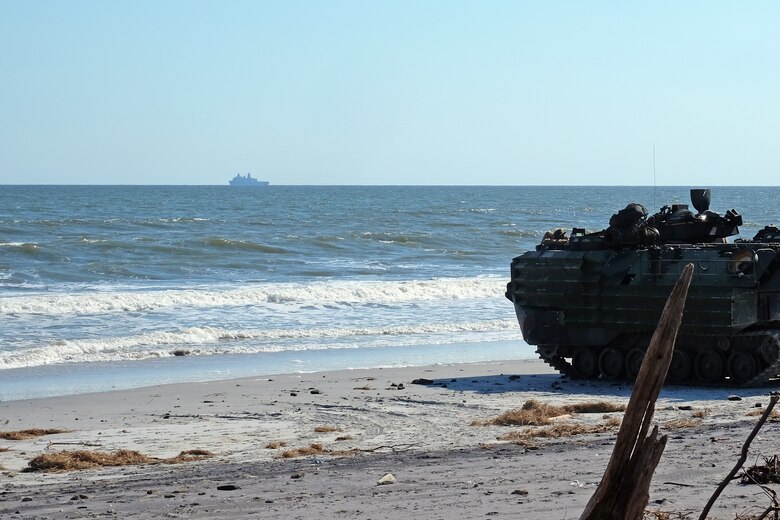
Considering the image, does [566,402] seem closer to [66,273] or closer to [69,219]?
[66,273]

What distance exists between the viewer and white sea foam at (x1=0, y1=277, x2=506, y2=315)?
25.8 meters

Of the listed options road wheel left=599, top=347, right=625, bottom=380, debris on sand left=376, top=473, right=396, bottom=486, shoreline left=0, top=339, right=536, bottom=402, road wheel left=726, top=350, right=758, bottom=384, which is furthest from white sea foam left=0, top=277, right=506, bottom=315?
debris on sand left=376, top=473, right=396, bottom=486

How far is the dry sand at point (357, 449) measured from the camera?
8.59 metres

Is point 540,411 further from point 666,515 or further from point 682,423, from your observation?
point 666,515

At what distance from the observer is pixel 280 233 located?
53.5 metres

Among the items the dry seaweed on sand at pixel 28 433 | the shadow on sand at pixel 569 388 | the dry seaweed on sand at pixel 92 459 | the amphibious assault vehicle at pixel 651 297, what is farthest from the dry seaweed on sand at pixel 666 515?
the amphibious assault vehicle at pixel 651 297

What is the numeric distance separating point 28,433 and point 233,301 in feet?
49.7

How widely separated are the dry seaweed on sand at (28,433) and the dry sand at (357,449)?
16 centimetres

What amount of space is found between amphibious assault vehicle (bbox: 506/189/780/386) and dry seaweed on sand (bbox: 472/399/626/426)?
8.71 feet

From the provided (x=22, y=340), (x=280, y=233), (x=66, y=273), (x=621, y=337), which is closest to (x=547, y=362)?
(x=621, y=337)

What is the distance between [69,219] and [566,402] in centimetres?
4659

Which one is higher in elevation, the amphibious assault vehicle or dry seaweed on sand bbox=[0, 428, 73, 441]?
the amphibious assault vehicle

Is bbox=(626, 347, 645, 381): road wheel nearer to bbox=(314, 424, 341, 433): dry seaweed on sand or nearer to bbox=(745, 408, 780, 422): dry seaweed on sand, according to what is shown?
bbox=(745, 408, 780, 422): dry seaweed on sand

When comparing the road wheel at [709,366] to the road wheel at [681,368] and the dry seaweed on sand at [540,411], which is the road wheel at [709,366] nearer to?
the road wheel at [681,368]
